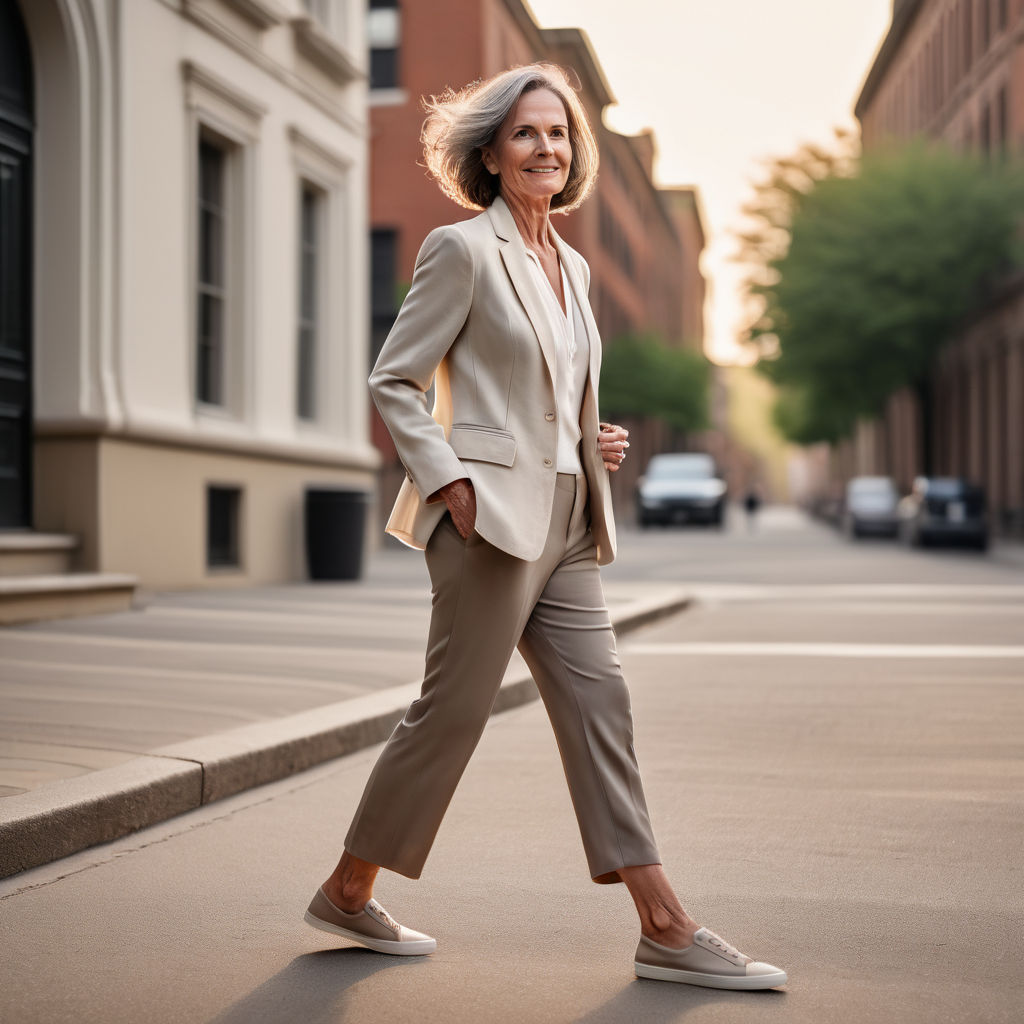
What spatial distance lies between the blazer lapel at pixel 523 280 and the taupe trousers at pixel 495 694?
0.30 metres

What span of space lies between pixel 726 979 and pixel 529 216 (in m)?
1.82

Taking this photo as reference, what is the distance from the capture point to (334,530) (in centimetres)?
1638

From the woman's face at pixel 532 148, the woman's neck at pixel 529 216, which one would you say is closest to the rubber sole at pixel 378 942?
the woman's neck at pixel 529 216

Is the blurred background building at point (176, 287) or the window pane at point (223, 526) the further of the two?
the window pane at point (223, 526)

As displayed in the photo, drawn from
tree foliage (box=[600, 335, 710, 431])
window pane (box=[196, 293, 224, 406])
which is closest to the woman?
window pane (box=[196, 293, 224, 406])

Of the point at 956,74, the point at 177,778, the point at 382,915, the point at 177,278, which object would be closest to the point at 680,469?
the point at 956,74

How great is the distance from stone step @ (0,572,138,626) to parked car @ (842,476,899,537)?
97.0 feet

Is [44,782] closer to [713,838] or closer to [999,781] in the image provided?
[713,838]

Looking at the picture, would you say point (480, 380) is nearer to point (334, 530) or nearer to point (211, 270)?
point (211, 270)

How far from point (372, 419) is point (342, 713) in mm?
32659

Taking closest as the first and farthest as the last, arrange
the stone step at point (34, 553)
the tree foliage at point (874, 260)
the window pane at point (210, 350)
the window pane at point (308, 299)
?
the stone step at point (34, 553), the window pane at point (210, 350), the window pane at point (308, 299), the tree foliage at point (874, 260)

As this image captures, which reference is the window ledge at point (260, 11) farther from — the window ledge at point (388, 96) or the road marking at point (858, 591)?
the window ledge at point (388, 96)

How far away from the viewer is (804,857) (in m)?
4.75

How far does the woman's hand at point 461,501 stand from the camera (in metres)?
3.39
